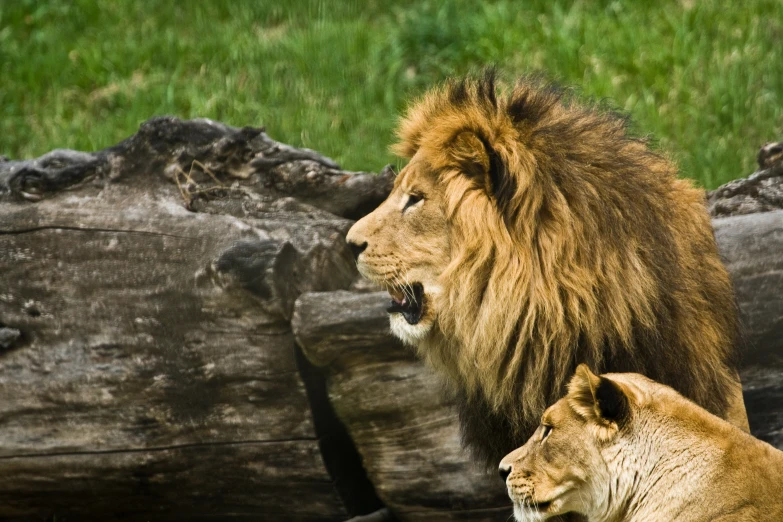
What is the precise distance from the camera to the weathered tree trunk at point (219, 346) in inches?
174

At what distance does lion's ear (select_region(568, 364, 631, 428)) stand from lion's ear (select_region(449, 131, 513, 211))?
0.69 metres

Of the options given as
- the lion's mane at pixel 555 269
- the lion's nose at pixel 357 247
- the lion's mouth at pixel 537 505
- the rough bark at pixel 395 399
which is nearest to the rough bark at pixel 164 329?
the rough bark at pixel 395 399

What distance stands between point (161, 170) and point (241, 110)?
9.69ft

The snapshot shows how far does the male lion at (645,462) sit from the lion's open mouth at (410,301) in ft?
2.18

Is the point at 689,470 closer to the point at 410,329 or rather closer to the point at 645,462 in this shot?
the point at 645,462

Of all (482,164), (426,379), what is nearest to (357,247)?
(482,164)

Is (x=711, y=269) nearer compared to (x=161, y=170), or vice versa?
(x=711, y=269)

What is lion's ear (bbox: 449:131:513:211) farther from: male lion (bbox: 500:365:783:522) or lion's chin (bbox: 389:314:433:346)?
male lion (bbox: 500:365:783:522)

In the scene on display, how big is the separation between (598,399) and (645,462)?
0.24 metres

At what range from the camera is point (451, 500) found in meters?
4.45

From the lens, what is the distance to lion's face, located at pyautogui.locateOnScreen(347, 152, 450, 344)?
3.84m

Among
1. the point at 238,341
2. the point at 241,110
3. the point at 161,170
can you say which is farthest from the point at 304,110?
the point at 238,341

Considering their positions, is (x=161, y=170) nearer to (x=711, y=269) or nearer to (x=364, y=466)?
(x=364, y=466)

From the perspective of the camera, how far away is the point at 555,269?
3.67 meters
